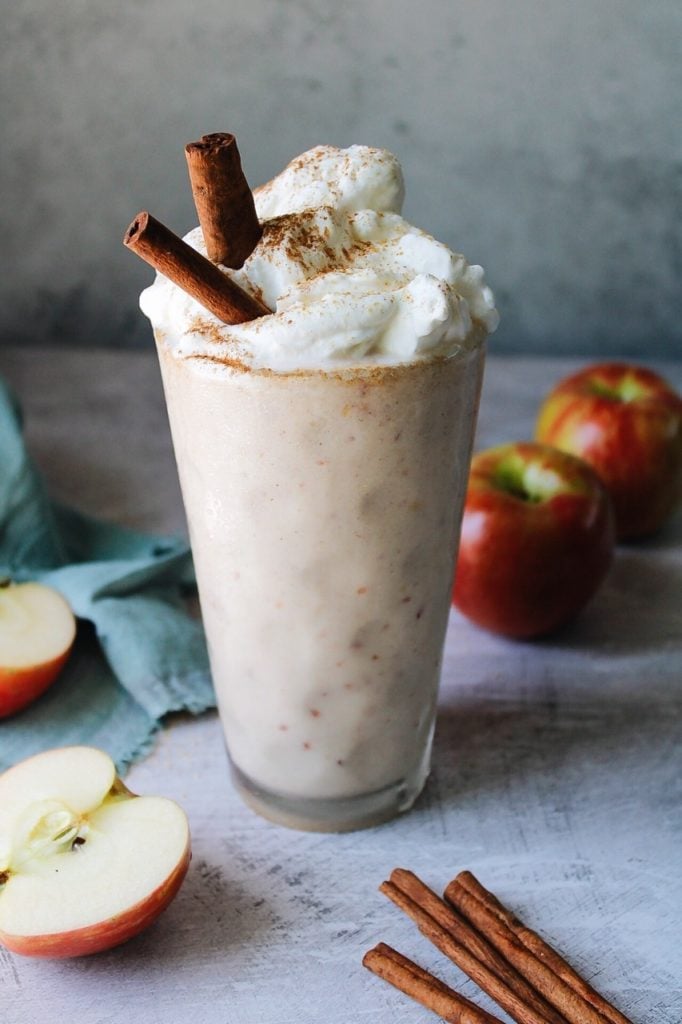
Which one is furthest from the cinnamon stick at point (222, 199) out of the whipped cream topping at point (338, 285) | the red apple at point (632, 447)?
the red apple at point (632, 447)

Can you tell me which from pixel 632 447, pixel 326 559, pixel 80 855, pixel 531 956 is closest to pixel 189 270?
pixel 326 559

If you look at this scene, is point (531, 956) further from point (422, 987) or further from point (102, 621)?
point (102, 621)

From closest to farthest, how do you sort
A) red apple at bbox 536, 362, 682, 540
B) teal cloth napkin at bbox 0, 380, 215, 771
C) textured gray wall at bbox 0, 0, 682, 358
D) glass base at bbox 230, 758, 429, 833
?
glass base at bbox 230, 758, 429, 833 → teal cloth napkin at bbox 0, 380, 215, 771 → red apple at bbox 536, 362, 682, 540 → textured gray wall at bbox 0, 0, 682, 358

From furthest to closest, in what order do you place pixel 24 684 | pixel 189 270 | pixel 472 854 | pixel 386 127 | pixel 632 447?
pixel 386 127 → pixel 632 447 → pixel 24 684 → pixel 472 854 → pixel 189 270

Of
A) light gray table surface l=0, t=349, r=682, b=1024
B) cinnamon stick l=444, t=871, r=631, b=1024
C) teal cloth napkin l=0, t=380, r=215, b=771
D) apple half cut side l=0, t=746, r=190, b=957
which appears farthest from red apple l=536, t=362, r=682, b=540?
apple half cut side l=0, t=746, r=190, b=957

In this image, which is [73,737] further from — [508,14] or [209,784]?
[508,14]

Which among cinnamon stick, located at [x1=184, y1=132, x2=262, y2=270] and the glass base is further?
the glass base

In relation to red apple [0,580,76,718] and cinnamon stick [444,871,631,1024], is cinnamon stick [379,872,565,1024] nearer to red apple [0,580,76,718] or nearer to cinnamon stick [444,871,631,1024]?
cinnamon stick [444,871,631,1024]
